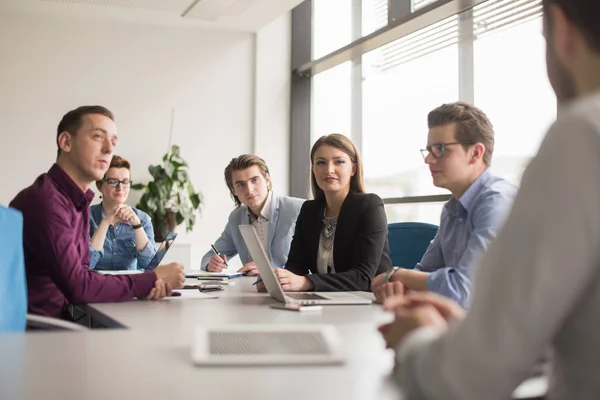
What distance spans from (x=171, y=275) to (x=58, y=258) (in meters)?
0.42

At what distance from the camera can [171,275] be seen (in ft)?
8.21

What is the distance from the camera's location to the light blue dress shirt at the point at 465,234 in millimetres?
2148

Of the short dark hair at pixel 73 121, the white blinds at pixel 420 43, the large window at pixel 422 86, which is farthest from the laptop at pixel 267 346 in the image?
the white blinds at pixel 420 43

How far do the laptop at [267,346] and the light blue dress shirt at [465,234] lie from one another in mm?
819

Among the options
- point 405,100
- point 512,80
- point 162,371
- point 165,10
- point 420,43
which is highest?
point 165,10

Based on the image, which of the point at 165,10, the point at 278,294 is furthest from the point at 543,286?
the point at 165,10

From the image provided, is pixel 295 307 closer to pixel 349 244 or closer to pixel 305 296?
pixel 305 296

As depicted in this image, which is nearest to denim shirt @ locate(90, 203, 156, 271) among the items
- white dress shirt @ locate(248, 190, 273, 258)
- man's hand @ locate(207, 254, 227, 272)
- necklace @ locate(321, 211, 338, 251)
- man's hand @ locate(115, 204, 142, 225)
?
man's hand @ locate(115, 204, 142, 225)

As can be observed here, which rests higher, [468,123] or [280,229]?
[468,123]

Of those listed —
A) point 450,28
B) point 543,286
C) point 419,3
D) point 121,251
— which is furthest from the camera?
point 419,3

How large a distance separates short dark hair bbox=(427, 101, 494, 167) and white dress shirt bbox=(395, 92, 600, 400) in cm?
183

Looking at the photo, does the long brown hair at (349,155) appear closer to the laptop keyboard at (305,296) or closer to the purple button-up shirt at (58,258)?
the laptop keyboard at (305,296)

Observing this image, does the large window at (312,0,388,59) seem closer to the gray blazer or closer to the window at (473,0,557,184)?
the window at (473,0,557,184)

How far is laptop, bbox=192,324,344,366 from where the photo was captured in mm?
1217
